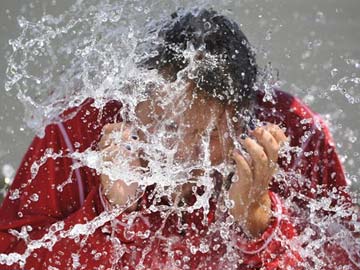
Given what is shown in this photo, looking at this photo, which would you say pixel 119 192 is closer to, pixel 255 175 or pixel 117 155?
pixel 117 155

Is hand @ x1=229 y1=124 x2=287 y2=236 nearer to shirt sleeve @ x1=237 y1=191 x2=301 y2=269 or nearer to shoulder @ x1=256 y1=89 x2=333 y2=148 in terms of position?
shirt sleeve @ x1=237 y1=191 x2=301 y2=269

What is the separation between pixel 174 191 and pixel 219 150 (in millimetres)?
96

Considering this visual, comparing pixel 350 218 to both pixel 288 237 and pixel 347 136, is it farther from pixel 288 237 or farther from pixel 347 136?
pixel 347 136

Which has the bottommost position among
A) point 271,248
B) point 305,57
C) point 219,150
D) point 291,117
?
point 271,248

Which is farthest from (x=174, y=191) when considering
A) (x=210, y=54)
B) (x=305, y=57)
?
(x=305, y=57)

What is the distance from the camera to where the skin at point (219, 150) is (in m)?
1.06

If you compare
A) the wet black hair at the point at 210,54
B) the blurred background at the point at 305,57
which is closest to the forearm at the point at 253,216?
the wet black hair at the point at 210,54

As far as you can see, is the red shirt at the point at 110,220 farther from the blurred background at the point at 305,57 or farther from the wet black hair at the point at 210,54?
the blurred background at the point at 305,57

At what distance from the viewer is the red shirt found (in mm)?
1087

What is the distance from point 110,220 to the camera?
1088mm

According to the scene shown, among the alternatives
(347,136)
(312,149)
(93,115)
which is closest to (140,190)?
(93,115)

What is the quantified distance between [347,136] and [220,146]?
0.72 metres

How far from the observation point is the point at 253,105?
118cm

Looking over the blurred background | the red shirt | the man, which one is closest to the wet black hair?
the man
